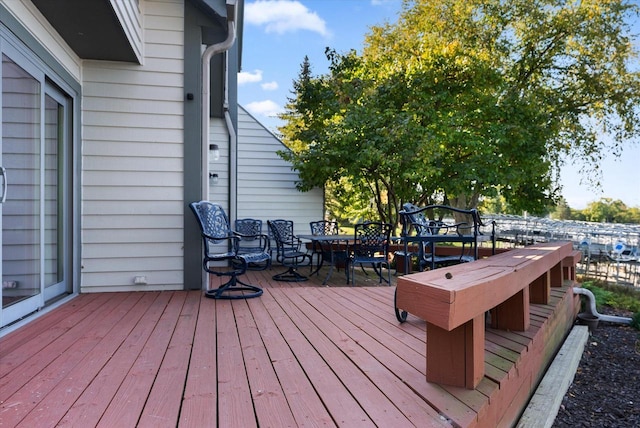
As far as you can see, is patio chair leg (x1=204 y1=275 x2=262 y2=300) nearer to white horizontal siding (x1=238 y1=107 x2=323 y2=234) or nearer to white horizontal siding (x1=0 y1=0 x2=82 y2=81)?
white horizontal siding (x1=0 y1=0 x2=82 y2=81)

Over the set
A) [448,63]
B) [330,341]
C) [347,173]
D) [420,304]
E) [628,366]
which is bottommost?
[628,366]

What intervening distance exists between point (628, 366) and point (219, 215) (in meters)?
4.05

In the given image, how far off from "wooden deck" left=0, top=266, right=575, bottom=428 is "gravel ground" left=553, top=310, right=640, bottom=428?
1.29 ft

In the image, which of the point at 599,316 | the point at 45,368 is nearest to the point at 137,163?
the point at 45,368

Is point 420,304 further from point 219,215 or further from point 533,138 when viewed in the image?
point 533,138

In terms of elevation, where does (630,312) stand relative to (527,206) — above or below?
below

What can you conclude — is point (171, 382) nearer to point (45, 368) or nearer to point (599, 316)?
point (45, 368)

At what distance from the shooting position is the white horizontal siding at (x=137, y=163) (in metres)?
3.81

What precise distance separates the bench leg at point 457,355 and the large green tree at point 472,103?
5.42 metres

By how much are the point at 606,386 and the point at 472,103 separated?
624 centimetres

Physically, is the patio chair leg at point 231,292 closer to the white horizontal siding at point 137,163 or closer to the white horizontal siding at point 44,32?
the white horizontal siding at point 137,163

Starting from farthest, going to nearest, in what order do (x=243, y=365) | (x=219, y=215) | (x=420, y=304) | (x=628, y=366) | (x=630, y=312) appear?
(x=630, y=312) → (x=219, y=215) → (x=628, y=366) → (x=243, y=365) → (x=420, y=304)

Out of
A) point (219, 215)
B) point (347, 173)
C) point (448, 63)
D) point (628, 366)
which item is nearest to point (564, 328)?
point (628, 366)

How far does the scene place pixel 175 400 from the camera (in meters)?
1.61
